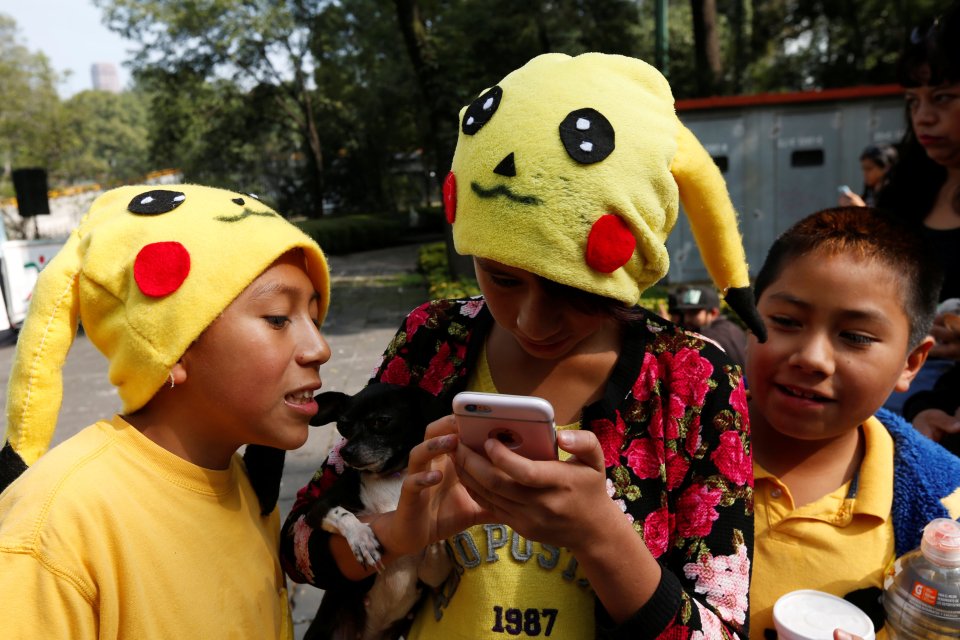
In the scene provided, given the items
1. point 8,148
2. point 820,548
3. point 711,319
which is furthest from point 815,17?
point 8,148

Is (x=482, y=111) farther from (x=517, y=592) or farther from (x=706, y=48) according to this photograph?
(x=706, y=48)

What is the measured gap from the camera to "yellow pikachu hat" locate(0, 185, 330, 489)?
1.64 meters

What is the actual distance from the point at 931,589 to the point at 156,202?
76.7 inches

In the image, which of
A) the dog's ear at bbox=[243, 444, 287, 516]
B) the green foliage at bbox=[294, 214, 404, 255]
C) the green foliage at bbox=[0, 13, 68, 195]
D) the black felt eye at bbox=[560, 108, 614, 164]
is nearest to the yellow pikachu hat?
the dog's ear at bbox=[243, 444, 287, 516]

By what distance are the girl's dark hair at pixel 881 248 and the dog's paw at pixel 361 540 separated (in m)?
1.28

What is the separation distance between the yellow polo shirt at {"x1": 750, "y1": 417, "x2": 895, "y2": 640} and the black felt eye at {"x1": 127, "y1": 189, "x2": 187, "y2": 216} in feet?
5.41

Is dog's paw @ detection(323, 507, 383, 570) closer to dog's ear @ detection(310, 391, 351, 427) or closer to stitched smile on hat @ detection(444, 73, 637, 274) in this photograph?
dog's ear @ detection(310, 391, 351, 427)

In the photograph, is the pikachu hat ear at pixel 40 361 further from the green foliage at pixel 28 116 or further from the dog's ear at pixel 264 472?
the green foliage at pixel 28 116

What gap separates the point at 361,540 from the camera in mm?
1623

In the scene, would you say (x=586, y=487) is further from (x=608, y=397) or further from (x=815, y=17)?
(x=815, y=17)

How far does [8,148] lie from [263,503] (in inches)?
1083

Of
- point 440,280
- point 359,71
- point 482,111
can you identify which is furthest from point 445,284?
point 359,71

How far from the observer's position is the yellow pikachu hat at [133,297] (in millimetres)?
1645

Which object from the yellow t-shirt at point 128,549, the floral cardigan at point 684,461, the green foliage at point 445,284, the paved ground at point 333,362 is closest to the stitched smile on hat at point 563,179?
the floral cardigan at point 684,461
